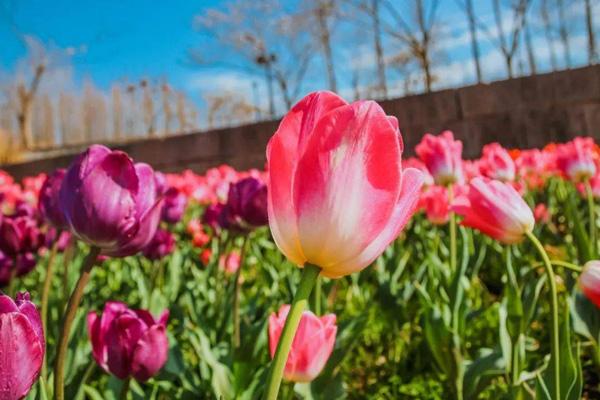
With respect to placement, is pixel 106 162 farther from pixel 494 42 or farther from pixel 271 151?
pixel 494 42

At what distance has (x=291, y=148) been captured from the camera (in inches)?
18.4

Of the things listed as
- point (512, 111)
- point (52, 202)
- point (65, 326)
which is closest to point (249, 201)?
point (52, 202)

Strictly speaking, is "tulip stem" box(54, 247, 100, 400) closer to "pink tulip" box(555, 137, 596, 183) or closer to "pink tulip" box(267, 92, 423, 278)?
"pink tulip" box(267, 92, 423, 278)

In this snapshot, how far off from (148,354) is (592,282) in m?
0.58

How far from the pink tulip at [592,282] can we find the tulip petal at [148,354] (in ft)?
1.83

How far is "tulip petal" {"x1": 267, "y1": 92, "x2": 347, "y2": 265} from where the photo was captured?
47cm

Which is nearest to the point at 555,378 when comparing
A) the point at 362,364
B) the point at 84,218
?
the point at 84,218

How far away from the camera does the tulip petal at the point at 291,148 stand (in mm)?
466

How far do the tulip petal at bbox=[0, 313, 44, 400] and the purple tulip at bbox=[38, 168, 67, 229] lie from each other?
67cm

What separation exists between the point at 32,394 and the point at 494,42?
1670cm

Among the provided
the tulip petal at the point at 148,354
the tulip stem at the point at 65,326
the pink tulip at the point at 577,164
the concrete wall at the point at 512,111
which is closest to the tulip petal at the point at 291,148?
the tulip stem at the point at 65,326

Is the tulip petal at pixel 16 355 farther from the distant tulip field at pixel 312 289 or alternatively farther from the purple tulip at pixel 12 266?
the purple tulip at pixel 12 266

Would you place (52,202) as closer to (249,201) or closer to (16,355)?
(249,201)

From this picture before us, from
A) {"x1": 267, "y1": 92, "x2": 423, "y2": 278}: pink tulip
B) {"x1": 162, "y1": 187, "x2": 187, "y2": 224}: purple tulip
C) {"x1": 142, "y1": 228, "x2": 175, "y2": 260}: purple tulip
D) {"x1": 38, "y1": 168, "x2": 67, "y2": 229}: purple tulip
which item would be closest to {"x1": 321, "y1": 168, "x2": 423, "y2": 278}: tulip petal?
{"x1": 267, "y1": 92, "x2": 423, "y2": 278}: pink tulip
